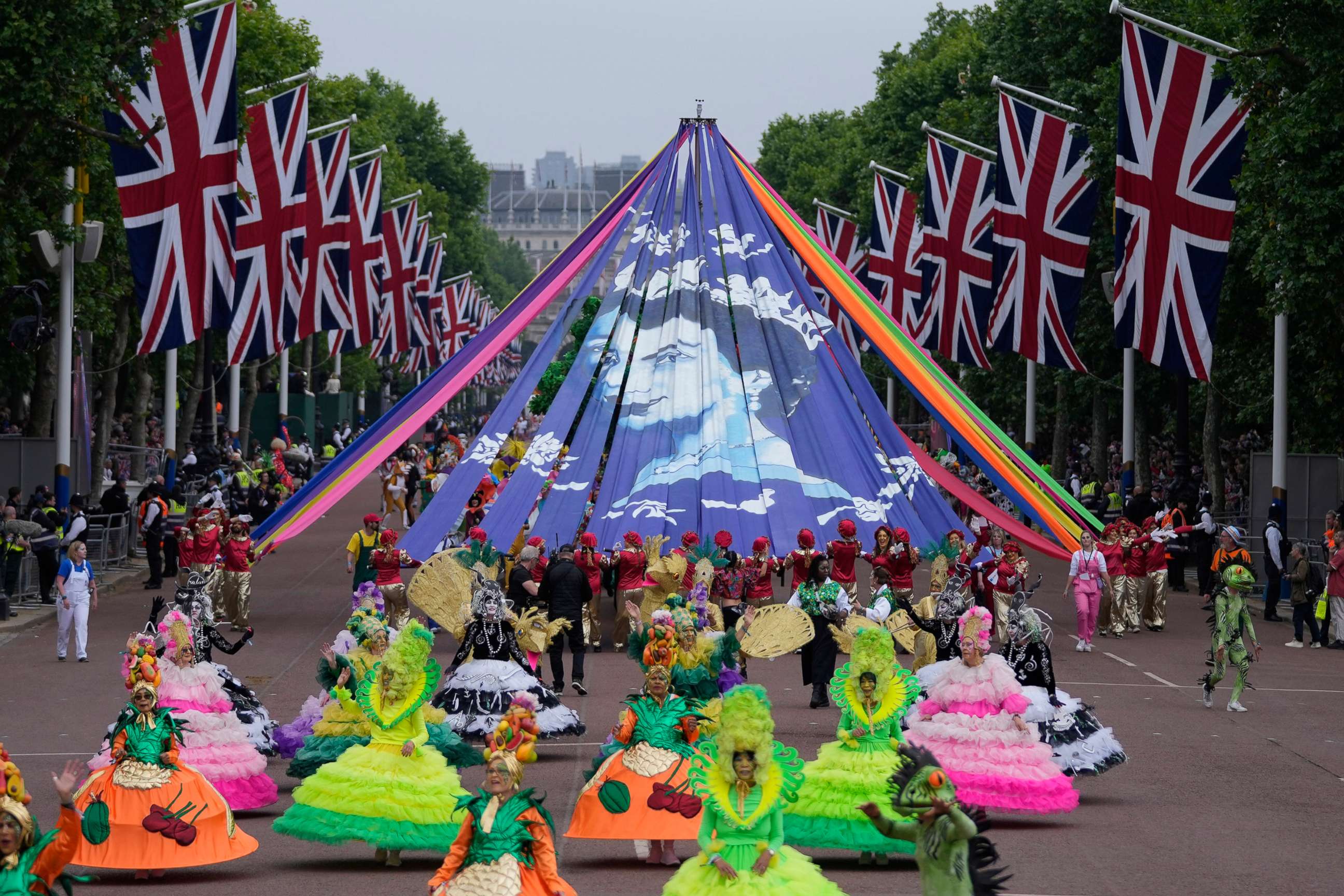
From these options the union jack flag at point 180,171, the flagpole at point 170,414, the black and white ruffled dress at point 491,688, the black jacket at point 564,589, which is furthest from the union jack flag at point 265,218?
the black and white ruffled dress at point 491,688

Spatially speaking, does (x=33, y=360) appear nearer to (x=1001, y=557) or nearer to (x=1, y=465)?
(x=1, y=465)

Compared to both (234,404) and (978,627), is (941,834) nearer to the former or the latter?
(978,627)

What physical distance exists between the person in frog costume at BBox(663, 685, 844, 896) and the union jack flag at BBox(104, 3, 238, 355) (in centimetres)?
2138

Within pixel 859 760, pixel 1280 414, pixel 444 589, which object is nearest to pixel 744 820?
pixel 859 760

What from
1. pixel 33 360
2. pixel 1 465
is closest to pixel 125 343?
pixel 33 360

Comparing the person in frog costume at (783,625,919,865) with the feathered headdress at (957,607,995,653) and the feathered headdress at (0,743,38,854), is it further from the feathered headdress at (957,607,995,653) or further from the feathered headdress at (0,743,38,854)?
the feathered headdress at (0,743,38,854)

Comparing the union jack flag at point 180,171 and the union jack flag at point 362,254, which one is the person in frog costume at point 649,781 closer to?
the union jack flag at point 180,171

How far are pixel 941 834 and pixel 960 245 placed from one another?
34.2m

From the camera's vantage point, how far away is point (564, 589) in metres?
20.8

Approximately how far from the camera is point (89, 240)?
97.9ft

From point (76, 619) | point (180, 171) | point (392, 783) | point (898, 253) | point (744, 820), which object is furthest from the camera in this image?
point (898, 253)

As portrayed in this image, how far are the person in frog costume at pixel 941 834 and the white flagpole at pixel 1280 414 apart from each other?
23.5m

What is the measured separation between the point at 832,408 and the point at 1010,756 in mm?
15203

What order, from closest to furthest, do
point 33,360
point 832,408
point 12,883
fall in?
point 12,883 → point 832,408 → point 33,360
